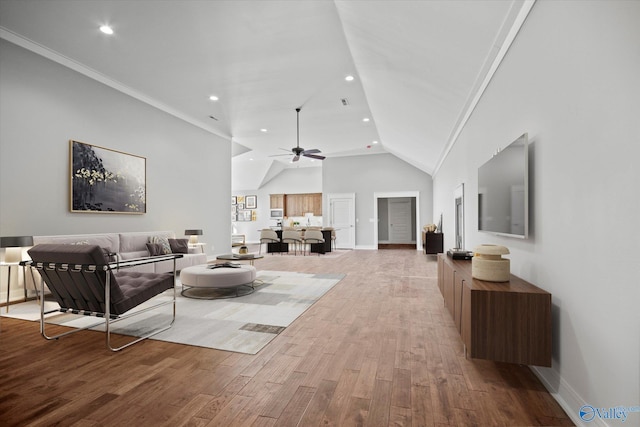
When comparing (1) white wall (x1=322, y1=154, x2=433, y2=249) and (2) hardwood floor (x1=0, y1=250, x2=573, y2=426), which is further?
(1) white wall (x1=322, y1=154, x2=433, y2=249)

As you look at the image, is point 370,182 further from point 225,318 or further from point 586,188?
point 586,188

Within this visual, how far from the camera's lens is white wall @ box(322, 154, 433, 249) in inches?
443

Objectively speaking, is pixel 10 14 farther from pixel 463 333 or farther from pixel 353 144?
pixel 353 144

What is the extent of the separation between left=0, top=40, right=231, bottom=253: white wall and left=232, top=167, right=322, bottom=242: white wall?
730 cm

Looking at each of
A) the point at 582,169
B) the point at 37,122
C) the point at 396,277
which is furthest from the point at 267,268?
the point at 582,169

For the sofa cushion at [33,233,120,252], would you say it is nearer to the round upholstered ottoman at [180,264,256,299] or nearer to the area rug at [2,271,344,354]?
the area rug at [2,271,344,354]

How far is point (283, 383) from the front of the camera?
6.56 feet

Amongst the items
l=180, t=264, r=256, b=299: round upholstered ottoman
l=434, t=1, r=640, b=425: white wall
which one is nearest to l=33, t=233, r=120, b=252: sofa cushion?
l=180, t=264, r=256, b=299: round upholstered ottoman

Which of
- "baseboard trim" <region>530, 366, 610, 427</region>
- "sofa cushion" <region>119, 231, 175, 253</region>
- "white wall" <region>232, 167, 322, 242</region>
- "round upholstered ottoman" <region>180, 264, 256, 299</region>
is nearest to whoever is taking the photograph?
"baseboard trim" <region>530, 366, 610, 427</region>

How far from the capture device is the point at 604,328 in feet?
4.61

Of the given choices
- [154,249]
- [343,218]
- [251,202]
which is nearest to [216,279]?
[154,249]

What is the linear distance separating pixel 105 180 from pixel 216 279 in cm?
304

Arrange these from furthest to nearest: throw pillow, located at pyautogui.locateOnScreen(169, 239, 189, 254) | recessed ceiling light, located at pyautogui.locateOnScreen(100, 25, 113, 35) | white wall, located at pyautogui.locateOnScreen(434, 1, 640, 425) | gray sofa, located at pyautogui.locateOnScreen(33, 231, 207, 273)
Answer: throw pillow, located at pyautogui.locateOnScreen(169, 239, 189, 254) → gray sofa, located at pyautogui.locateOnScreen(33, 231, 207, 273) → recessed ceiling light, located at pyautogui.locateOnScreen(100, 25, 113, 35) → white wall, located at pyautogui.locateOnScreen(434, 1, 640, 425)

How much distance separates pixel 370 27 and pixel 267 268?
16.2 feet
